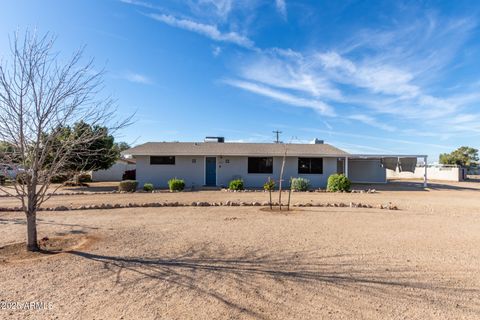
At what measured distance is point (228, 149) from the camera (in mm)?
19781

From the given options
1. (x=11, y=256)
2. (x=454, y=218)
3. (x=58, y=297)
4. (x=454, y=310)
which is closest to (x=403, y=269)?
(x=454, y=310)

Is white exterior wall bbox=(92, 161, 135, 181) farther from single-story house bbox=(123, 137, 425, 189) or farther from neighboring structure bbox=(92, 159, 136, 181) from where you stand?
single-story house bbox=(123, 137, 425, 189)

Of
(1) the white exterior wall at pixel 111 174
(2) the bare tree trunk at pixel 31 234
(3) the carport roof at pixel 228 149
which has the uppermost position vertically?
(3) the carport roof at pixel 228 149

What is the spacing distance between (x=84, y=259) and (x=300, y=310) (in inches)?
150

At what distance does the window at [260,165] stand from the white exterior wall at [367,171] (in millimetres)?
9197

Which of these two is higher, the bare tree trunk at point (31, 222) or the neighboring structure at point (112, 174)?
the neighboring structure at point (112, 174)

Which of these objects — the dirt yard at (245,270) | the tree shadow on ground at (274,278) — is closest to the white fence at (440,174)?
the dirt yard at (245,270)

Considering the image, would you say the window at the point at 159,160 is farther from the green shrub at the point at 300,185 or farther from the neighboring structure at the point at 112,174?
the neighboring structure at the point at 112,174

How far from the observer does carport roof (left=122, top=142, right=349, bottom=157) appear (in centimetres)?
1855

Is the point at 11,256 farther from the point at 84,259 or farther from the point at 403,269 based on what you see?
the point at 403,269

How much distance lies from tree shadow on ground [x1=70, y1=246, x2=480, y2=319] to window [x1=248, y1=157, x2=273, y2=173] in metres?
13.9

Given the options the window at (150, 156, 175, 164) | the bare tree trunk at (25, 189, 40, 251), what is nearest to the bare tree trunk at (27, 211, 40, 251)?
the bare tree trunk at (25, 189, 40, 251)

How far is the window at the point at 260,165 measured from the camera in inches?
755

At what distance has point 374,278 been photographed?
4.17 m
